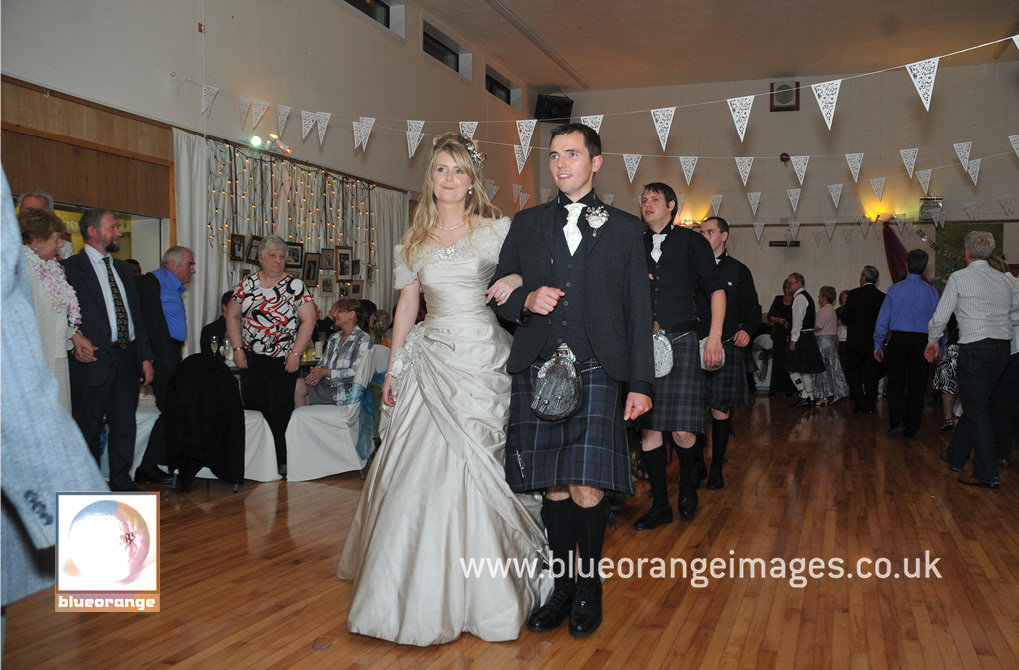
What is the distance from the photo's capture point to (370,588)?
2506 millimetres

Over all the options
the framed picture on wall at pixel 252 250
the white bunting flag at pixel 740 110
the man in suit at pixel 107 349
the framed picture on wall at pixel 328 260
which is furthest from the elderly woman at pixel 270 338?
the white bunting flag at pixel 740 110

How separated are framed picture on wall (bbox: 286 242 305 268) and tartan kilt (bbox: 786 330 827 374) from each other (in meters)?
5.95

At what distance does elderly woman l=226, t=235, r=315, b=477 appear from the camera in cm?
530

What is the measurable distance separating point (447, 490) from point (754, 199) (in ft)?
39.2

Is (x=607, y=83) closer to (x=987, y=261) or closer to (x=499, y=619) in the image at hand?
(x=987, y=261)

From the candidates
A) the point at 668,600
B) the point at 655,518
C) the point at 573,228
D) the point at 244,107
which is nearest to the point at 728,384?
the point at 655,518

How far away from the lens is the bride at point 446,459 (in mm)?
2490

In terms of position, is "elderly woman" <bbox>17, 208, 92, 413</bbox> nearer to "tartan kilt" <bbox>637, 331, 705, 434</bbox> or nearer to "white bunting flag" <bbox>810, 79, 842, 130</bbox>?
"tartan kilt" <bbox>637, 331, 705, 434</bbox>

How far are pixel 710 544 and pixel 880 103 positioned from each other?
37.7ft

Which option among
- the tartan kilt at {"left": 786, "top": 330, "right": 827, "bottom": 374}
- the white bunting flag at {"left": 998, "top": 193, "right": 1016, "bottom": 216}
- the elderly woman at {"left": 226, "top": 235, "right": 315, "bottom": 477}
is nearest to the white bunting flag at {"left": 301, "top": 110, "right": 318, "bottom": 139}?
the elderly woman at {"left": 226, "top": 235, "right": 315, "bottom": 477}

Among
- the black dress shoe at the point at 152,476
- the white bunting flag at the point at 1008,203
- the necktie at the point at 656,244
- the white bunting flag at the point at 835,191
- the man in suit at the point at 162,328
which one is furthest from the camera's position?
Result: the white bunting flag at the point at 835,191

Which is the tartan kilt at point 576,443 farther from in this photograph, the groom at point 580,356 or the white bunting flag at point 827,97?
the white bunting flag at point 827,97

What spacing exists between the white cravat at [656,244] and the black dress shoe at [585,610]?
6.30ft

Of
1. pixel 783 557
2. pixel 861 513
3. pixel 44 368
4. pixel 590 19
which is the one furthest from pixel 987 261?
pixel 590 19
